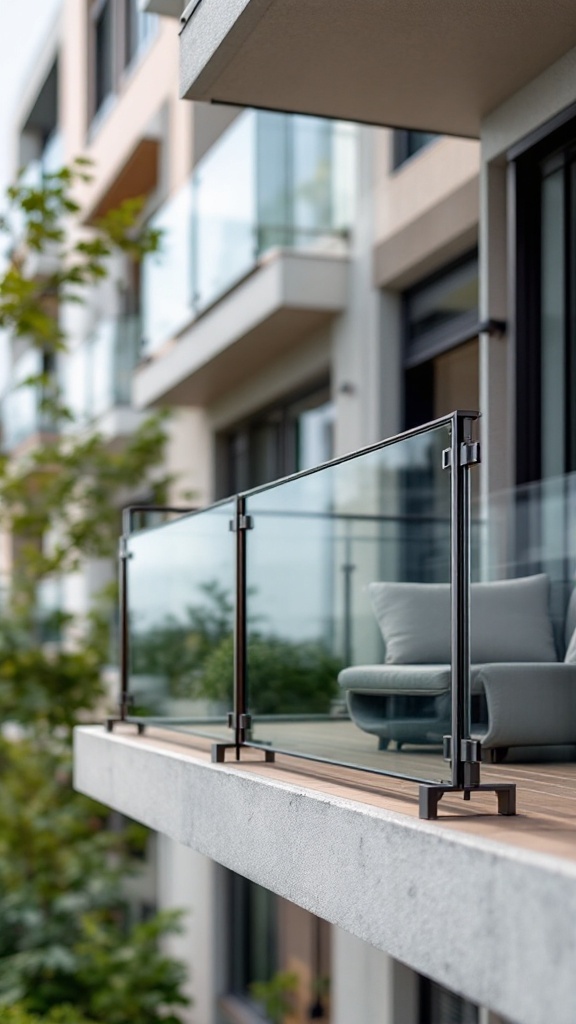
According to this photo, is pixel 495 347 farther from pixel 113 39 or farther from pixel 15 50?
pixel 15 50

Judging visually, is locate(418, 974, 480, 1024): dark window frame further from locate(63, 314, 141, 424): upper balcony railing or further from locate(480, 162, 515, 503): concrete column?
locate(63, 314, 141, 424): upper balcony railing

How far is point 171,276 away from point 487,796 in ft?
31.7

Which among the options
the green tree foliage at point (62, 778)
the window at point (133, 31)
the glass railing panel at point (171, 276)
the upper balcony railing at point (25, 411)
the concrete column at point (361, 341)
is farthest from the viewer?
the upper balcony railing at point (25, 411)

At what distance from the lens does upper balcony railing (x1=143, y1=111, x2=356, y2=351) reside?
10.7 metres

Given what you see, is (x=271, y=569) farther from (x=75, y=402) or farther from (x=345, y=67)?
(x=75, y=402)

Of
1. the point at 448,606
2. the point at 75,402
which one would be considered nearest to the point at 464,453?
the point at 448,606

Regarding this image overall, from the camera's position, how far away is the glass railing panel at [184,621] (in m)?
6.06

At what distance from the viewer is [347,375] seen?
10.6 m

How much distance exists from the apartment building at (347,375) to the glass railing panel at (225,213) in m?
0.03

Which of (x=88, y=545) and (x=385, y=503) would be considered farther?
(x=88, y=545)

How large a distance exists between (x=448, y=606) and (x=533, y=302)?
3.76 m

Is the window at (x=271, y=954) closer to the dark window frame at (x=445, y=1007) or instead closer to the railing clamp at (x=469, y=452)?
the dark window frame at (x=445, y=1007)

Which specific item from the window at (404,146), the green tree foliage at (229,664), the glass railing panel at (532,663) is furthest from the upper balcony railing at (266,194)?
the glass railing panel at (532,663)

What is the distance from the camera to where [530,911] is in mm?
2990
